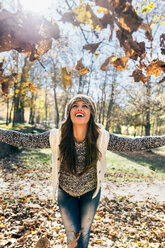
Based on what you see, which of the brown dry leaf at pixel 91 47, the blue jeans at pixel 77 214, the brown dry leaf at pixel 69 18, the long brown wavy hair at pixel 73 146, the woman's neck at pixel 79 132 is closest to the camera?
the brown dry leaf at pixel 69 18

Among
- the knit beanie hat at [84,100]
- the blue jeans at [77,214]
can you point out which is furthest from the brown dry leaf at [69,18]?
the blue jeans at [77,214]

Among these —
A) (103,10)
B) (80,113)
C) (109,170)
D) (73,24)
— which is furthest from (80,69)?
(109,170)

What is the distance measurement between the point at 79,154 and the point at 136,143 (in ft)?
2.50

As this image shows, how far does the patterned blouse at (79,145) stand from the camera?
226 cm

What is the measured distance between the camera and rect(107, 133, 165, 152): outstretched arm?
2.23m

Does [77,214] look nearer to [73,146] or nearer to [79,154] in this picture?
[79,154]

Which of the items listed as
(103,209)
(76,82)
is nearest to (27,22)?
(103,209)

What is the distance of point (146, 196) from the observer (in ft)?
20.4

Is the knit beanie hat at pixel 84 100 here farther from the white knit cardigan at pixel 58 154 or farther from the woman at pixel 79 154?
the white knit cardigan at pixel 58 154

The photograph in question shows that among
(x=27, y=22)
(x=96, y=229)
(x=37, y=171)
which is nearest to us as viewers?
(x=27, y=22)

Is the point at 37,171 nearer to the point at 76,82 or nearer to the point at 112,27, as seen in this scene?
the point at 112,27

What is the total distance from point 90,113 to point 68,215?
1335mm

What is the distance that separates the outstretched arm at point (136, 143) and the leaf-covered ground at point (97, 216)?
234 cm

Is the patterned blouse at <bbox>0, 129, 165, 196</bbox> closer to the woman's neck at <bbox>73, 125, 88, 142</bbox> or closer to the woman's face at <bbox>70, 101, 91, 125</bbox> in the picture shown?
the woman's neck at <bbox>73, 125, 88, 142</bbox>
